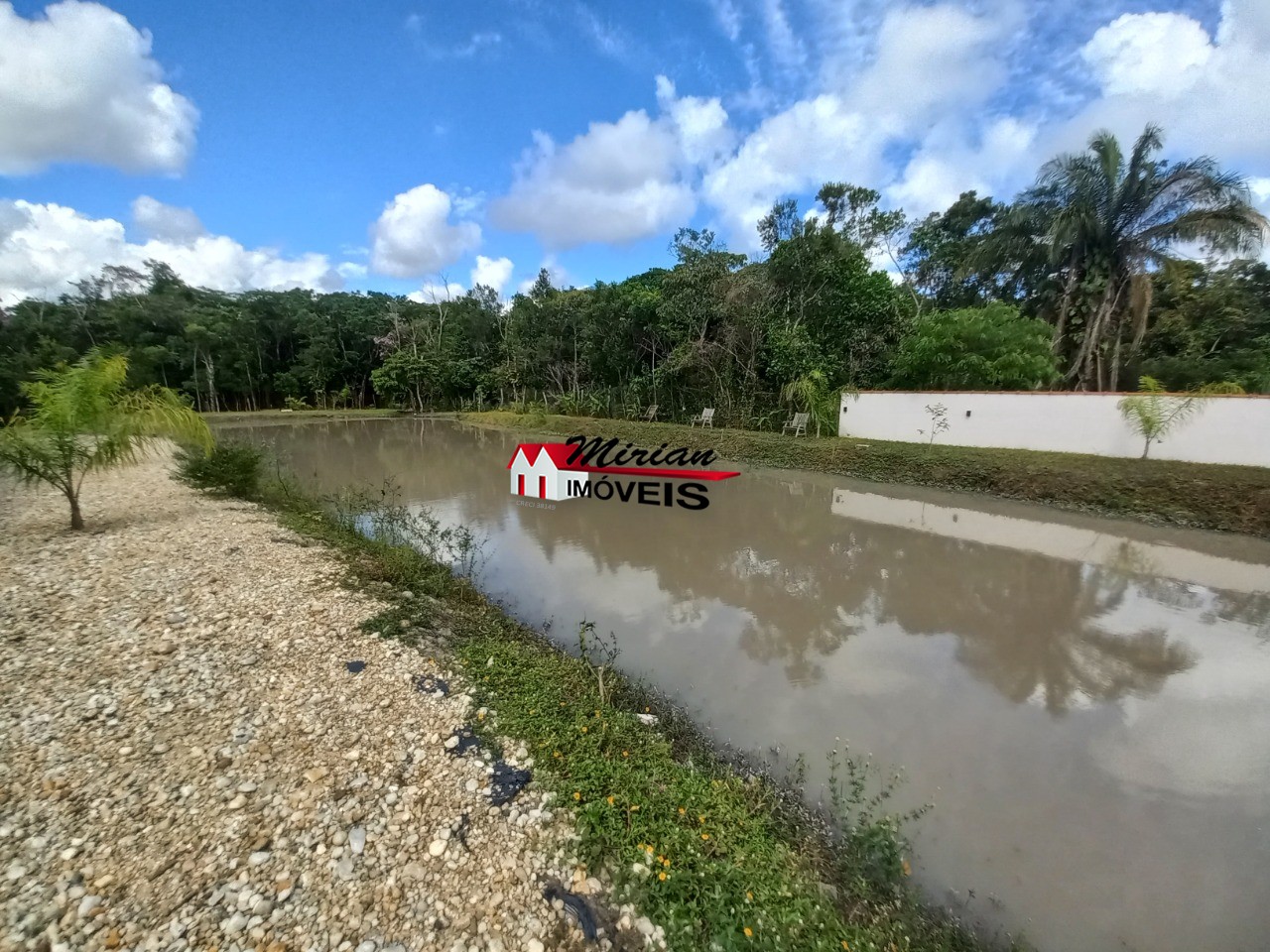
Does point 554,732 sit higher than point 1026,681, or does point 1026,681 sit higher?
point 554,732

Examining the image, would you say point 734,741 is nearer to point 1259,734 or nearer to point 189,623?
point 1259,734

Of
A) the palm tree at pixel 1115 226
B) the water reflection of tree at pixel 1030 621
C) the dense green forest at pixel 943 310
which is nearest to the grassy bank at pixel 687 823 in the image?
the water reflection of tree at pixel 1030 621

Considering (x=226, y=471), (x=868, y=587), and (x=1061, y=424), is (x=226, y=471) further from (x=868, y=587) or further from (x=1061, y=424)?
(x=1061, y=424)

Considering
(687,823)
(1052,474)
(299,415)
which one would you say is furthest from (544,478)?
(299,415)

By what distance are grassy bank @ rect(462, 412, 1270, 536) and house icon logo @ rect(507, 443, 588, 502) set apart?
458 cm

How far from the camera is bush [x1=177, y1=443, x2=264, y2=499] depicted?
7543 mm

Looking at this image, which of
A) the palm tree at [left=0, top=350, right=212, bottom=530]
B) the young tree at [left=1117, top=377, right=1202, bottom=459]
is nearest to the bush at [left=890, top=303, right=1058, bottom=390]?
the young tree at [left=1117, top=377, right=1202, bottom=459]

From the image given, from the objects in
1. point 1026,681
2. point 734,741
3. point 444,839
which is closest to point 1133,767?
point 1026,681

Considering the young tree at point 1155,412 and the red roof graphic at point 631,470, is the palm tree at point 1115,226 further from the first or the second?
the red roof graphic at point 631,470

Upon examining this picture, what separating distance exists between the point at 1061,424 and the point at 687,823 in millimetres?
11798

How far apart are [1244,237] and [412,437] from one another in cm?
2344

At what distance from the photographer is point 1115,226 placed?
12.4 metres

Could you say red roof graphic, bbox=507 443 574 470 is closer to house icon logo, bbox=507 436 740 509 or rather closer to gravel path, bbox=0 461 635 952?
house icon logo, bbox=507 436 740 509

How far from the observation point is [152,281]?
30.8 meters
